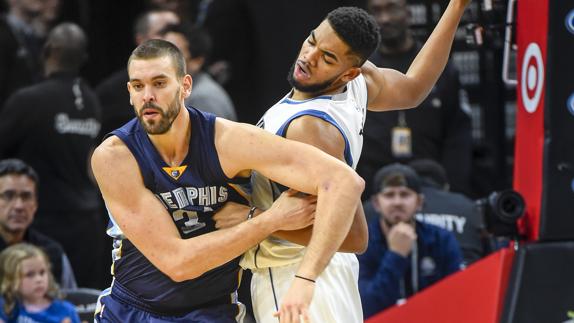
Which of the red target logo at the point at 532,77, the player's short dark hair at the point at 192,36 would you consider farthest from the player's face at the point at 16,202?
the red target logo at the point at 532,77

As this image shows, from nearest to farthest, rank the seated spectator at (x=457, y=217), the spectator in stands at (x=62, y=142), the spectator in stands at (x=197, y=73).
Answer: the seated spectator at (x=457, y=217), the spectator in stands at (x=197, y=73), the spectator in stands at (x=62, y=142)

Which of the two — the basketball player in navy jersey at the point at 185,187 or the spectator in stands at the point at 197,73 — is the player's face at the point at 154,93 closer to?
the basketball player in navy jersey at the point at 185,187

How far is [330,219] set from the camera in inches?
186

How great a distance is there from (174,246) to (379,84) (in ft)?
4.64

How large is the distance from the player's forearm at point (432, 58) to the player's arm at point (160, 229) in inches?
48.8

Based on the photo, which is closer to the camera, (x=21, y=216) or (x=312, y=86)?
(x=312, y=86)

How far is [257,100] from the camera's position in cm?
1066

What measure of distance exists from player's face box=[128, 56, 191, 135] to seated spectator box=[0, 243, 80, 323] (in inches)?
91.7

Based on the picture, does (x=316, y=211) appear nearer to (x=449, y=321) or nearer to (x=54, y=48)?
(x=449, y=321)

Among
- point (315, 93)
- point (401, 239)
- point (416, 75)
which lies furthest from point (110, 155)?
point (401, 239)

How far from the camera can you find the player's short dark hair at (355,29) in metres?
5.25

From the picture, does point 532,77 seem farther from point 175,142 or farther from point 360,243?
point 175,142

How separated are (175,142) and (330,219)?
734 mm

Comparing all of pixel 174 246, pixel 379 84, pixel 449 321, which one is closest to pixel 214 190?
pixel 174 246
